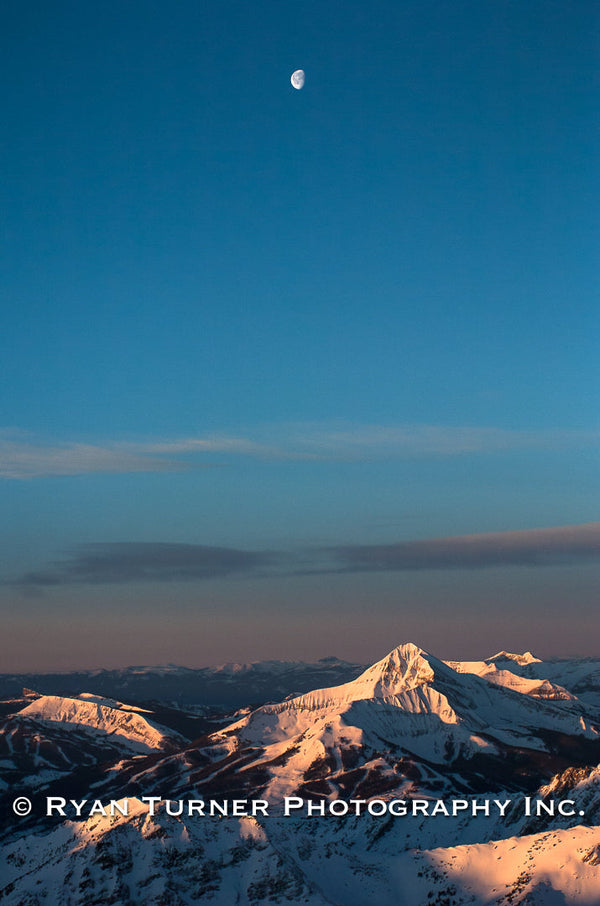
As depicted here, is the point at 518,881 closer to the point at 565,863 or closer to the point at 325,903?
the point at 565,863

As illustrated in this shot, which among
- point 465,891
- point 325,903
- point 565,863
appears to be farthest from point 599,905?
point 325,903

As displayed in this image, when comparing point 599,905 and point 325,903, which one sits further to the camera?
point 325,903

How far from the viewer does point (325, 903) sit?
200 meters

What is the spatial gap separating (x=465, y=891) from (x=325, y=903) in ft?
99.6

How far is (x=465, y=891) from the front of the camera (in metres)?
198

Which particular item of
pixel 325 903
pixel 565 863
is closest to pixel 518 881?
pixel 565 863

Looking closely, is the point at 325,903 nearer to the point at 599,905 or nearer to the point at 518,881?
the point at 518,881

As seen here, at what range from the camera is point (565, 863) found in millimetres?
193250

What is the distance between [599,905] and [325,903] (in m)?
57.1

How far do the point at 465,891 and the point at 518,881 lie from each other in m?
11.8

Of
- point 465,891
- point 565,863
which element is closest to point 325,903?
point 465,891

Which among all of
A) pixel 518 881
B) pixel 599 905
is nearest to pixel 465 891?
pixel 518 881

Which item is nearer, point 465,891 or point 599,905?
point 599,905

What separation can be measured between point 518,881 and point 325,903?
41.6m
